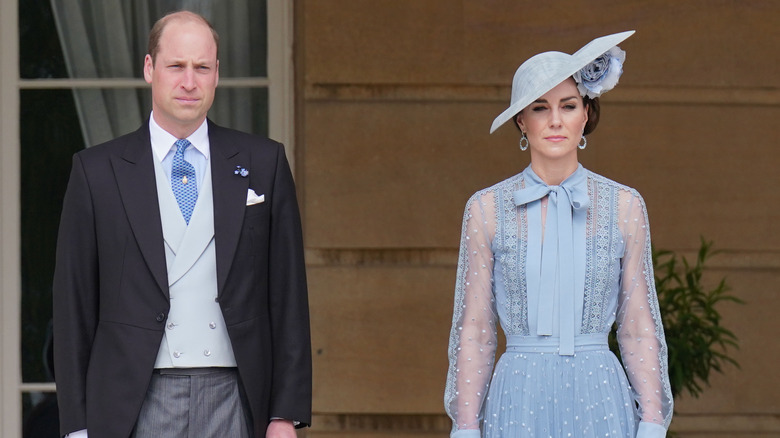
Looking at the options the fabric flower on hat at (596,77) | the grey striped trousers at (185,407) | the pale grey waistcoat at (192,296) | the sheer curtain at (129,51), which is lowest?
the grey striped trousers at (185,407)

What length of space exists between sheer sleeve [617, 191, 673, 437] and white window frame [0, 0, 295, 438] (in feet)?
8.21

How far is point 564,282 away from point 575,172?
288 millimetres

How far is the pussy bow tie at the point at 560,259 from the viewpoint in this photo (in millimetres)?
3387

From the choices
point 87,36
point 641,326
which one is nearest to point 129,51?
point 87,36

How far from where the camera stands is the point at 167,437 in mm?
3293

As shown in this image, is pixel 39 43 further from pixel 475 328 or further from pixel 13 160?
pixel 475 328

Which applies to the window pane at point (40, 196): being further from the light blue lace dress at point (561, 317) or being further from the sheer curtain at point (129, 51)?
the light blue lace dress at point (561, 317)

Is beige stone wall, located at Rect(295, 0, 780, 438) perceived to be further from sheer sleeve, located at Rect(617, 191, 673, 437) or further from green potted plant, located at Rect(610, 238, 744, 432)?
sheer sleeve, located at Rect(617, 191, 673, 437)

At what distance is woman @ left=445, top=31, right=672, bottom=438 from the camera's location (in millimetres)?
3391

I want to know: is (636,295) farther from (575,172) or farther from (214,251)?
(214,251)

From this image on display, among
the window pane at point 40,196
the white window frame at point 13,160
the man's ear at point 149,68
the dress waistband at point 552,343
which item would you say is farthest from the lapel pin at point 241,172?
the window pane at point 40,196

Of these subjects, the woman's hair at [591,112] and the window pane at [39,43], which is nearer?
the woman's hair at [591,112]

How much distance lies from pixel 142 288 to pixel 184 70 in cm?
53

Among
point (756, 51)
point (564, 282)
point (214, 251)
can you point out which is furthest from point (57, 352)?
point (756, 51)
